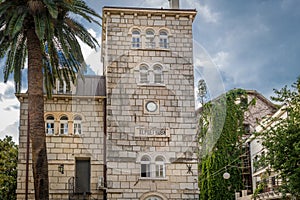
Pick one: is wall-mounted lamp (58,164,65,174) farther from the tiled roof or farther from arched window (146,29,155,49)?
arched window (146,29,155,49)

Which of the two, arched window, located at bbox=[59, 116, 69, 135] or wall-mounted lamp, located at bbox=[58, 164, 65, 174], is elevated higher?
arched window, located at bbox=[59, 116, 69, 135]

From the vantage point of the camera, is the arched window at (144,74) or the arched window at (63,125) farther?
the arched window at (63,125)

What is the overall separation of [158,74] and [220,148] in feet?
45.4

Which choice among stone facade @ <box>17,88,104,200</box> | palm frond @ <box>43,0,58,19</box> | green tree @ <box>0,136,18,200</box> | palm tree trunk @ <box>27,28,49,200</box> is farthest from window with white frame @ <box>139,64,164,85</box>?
green tree @ <box>0,136,18,200</box>

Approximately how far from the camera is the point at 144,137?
2559 centimetres

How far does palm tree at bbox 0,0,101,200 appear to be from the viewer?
19.7 meters

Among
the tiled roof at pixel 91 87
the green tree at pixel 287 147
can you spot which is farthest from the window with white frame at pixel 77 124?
Answer: the green tree at pixel 287 147

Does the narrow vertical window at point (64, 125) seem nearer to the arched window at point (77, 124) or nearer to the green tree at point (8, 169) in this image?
the arched window at point (77, 124)

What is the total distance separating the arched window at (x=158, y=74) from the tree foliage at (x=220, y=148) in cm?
1049

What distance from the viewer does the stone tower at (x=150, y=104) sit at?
991 inches

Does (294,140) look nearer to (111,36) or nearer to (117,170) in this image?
(117,170)

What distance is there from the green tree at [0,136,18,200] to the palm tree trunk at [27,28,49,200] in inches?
374

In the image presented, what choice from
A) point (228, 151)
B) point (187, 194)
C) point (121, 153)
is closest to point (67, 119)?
point (121, 153)

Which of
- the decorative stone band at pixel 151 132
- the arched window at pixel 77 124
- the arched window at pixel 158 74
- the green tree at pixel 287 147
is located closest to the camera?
the green tree at pixel 287 147
